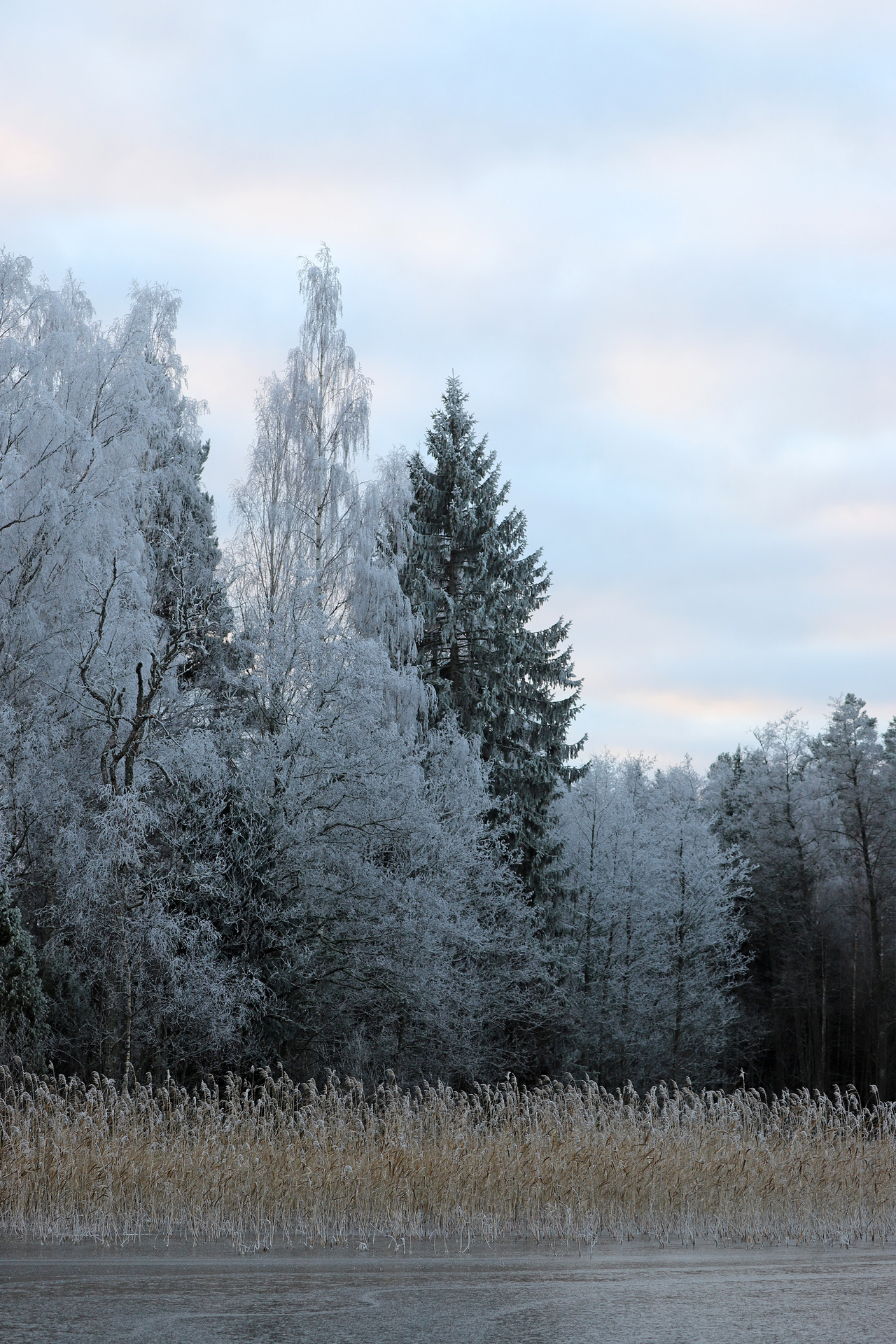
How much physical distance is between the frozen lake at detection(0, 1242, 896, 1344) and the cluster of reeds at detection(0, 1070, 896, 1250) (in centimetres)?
89

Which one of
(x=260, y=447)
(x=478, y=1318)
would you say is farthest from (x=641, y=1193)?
(x=260, y=447)

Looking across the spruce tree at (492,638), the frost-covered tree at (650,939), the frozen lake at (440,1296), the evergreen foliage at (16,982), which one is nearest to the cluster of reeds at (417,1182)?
the frozen lake at (440,1296)

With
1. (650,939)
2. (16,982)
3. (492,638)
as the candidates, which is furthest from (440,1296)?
(650,939)

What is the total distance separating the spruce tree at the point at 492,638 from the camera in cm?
2952

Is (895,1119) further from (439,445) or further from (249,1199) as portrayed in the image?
(439,445)

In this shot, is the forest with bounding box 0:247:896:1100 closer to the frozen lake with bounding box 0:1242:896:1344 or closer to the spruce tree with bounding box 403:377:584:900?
the spruce tree with bounding box 403:377:584:900

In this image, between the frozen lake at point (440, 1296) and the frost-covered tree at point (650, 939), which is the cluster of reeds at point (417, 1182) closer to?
the frozen lake at point (440, 1296)

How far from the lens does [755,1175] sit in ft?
34.1

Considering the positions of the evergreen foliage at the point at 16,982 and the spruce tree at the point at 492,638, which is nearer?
the evergreen foliage at the point at 16,982

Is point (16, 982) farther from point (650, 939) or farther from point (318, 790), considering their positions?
point (650, 939)

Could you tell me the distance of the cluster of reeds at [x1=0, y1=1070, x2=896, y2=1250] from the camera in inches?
370

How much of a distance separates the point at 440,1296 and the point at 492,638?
79.6ft

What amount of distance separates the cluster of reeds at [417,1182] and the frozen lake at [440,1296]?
89cm

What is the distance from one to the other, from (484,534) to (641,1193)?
22.4 metres
